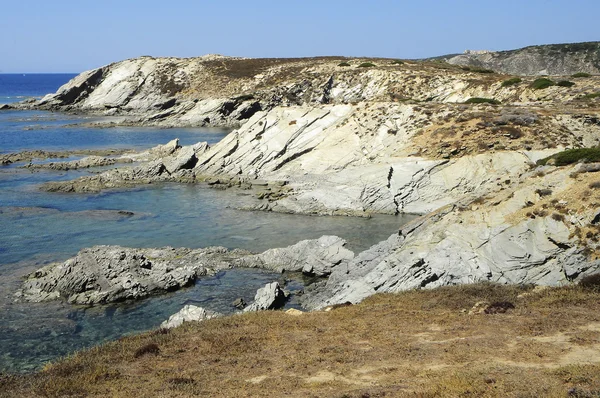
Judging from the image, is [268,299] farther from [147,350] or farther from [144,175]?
[144,175]

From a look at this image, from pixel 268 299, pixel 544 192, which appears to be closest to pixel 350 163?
pixel 544 192

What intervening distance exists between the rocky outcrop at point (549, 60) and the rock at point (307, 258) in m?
119

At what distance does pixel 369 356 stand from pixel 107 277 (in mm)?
17101

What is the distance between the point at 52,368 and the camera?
16.9 m

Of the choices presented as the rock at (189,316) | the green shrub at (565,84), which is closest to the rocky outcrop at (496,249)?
the rock at (189,316)

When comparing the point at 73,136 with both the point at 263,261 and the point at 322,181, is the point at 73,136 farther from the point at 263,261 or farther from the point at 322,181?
the point at 263,261

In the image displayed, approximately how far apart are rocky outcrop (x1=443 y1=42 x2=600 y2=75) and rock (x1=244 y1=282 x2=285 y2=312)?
12497 cm

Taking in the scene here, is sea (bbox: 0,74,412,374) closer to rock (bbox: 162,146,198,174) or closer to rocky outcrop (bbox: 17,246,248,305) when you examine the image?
rocky outcrop (bbox: 17,246,248,305)

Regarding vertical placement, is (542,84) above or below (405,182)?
above

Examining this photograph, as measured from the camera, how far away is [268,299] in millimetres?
26188

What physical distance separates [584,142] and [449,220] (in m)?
26.1

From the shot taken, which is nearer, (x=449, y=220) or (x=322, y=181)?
(x=449, y=220)

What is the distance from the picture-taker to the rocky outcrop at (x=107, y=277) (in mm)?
27969

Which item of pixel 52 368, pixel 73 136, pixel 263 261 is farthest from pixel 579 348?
pixel 73 136
